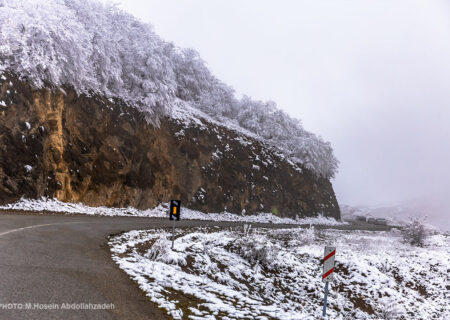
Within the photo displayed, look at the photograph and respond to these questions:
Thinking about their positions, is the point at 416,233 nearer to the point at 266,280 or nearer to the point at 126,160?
the point at 266,280

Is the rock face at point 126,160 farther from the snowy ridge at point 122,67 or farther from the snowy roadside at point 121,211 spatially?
the snowy ridge at point 122,67

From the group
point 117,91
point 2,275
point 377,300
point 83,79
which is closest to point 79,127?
point 83,79

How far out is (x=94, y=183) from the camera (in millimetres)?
24516

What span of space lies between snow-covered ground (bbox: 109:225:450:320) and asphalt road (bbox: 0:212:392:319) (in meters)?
0.59

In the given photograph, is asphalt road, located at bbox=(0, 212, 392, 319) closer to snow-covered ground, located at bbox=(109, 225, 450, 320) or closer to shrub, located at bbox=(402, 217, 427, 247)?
snow-covered ground, located at bbox=(109, 225, 450, 320)

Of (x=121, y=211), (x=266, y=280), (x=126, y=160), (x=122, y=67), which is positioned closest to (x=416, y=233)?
(x=266, y=280)

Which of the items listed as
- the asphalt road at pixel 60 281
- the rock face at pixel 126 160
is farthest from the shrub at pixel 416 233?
the asphalt road at pixel 60 281

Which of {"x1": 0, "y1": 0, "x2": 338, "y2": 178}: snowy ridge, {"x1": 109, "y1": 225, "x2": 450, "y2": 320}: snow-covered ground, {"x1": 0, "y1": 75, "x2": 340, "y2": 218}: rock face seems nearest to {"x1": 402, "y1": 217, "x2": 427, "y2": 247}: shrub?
{"x1": 109, "y1": 225, "x2": 450, "y2": 320}: snow-covered ground

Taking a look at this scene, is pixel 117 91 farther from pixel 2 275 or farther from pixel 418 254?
pixel 418 254

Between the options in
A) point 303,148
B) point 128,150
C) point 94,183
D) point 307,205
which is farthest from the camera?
point 303,148

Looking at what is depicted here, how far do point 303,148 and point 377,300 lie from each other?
39232 mm

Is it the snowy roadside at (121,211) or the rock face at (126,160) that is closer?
the snowy roadside at (121,211)

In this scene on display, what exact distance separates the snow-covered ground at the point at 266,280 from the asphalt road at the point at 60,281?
0.59 m

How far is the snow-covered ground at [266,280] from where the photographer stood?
7195 mm
